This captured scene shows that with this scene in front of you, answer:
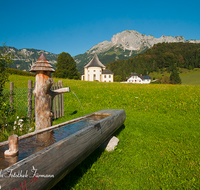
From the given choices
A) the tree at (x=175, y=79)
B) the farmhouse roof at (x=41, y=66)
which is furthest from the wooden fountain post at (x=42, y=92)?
the tree at (x=175, y=79)

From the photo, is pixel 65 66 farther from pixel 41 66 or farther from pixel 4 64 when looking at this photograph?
pixel 41 66

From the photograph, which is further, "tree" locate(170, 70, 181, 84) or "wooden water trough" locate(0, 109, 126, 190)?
"tree" locate(170, 70, 181, 84)

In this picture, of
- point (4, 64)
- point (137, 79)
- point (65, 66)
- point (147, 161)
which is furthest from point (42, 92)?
point (137, 79)

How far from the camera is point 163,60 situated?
119 m

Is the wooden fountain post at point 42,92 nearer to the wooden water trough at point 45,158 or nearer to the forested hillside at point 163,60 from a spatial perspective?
the wooden water trough at point 45,158

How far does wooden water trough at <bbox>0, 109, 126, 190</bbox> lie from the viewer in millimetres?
1661

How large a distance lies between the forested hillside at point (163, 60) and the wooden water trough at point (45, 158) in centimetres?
11404

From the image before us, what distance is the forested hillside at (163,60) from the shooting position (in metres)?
114

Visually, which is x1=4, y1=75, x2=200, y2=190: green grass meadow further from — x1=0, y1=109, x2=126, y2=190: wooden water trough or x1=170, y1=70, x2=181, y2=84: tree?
x1=170, y1=70, x2=181, y2=84: tree

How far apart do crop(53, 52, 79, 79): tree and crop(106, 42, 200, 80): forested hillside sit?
201 feet

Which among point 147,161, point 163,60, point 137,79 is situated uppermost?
point 163,60

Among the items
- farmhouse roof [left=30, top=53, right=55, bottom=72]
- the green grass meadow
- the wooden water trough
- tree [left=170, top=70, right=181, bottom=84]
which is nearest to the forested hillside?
tree [left=170, top=70, right=181, bottom=84]

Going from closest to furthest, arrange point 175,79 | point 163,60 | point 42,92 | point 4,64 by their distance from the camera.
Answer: point 42,92 < point 4,64 < point 175,79 < point 163,60

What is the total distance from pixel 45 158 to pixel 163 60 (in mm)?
130009
